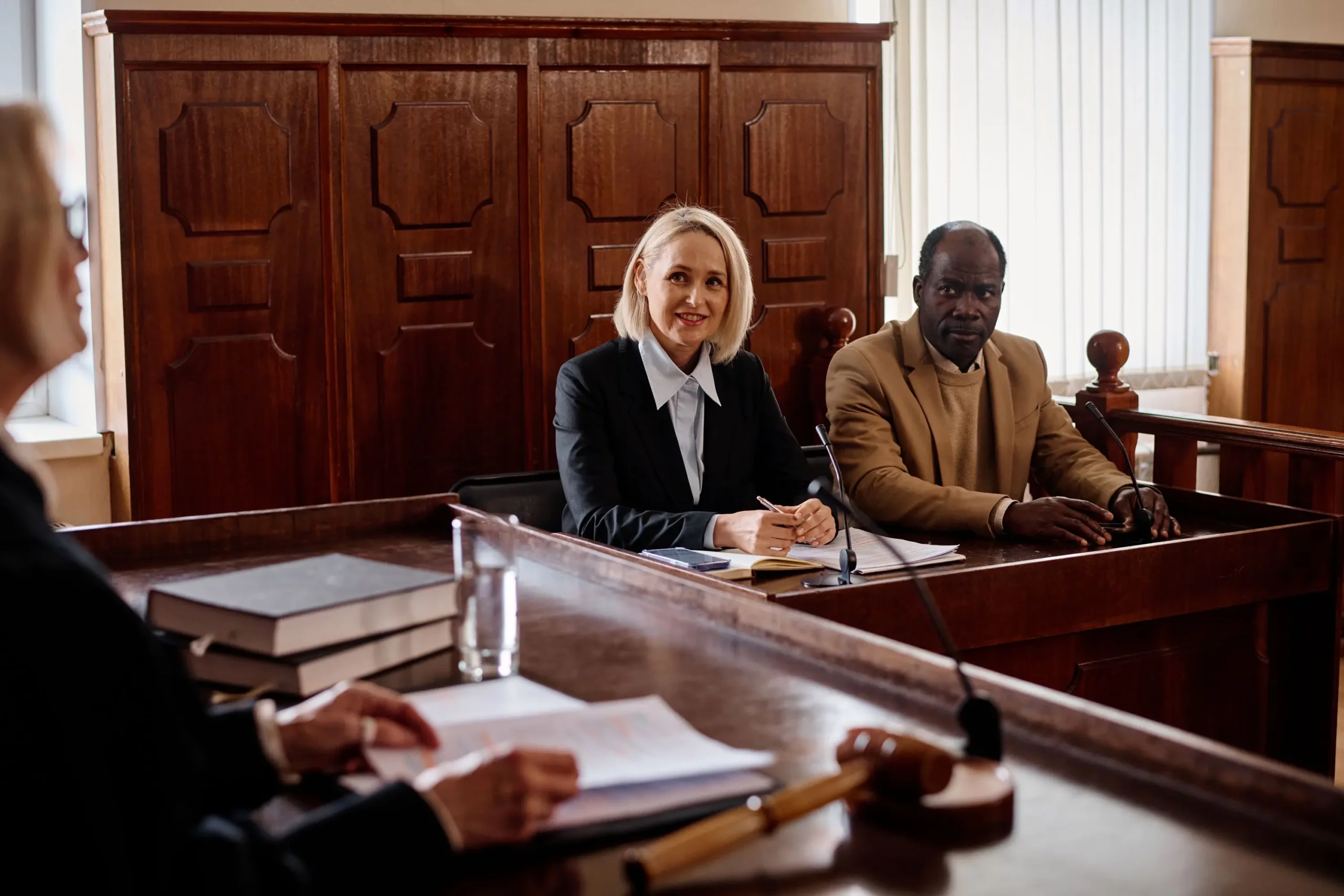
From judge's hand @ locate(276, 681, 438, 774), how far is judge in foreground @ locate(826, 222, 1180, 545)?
7.06 ft

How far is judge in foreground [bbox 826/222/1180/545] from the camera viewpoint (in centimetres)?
343

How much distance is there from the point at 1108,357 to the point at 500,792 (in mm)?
3186

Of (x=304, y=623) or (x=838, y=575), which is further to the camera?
(x=838, y=575)

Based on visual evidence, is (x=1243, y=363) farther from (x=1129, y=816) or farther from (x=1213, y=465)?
(x=1129, y=816)

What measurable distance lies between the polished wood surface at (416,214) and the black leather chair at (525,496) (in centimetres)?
96

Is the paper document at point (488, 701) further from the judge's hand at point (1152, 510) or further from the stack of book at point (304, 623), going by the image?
the judge's hand at point (1152, 510)

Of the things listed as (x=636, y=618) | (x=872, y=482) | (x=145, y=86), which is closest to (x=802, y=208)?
(x=872, y=482)

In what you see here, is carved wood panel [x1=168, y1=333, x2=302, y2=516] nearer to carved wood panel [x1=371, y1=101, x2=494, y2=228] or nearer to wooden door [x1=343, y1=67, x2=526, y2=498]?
wooden door [x1=343, y1=67, x2=526, y2=498]

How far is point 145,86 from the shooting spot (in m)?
3.90

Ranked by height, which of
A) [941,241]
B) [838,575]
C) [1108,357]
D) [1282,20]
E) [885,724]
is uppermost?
[1282,20]

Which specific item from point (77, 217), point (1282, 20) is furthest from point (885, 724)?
point (1282, 20)

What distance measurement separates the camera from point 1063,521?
3.04m

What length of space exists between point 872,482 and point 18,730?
103 inches

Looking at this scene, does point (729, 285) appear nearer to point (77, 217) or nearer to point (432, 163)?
point (432, 163)
